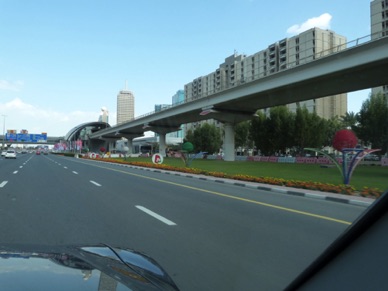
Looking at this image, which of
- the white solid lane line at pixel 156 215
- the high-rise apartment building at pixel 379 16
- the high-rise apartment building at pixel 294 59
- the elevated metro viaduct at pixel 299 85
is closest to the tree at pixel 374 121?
the elevated metro viaduct at pixel 299 85

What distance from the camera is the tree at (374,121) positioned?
42.7 metres

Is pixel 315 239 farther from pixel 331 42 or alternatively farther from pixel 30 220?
pixel 331 42

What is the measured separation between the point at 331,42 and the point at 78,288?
348ft

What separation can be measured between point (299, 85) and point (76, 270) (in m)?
32.8

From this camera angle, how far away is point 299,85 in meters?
33.1

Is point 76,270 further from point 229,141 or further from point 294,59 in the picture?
point 294,59

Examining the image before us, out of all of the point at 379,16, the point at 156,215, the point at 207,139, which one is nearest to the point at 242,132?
the point at 207,139

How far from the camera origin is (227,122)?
1940 inches

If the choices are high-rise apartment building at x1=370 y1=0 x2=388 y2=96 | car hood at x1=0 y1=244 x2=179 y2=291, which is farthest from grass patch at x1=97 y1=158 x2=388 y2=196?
high-rise apartment building at x1=370 y1=0 x2=388 y2=96

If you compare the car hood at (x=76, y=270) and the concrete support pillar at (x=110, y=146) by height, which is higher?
the concrete support pillar at (x=110, y=146)

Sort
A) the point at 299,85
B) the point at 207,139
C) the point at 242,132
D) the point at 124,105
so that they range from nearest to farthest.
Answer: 1. the point at 299,85
2. the point at 242,132
3. the point at 207,139
4. the point at 124,105

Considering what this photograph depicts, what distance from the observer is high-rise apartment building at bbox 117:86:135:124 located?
154600 mm

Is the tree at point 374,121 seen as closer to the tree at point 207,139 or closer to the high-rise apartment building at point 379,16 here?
the high-rise apartment building at point 379,16

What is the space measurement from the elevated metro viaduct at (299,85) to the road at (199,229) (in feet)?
57.6
